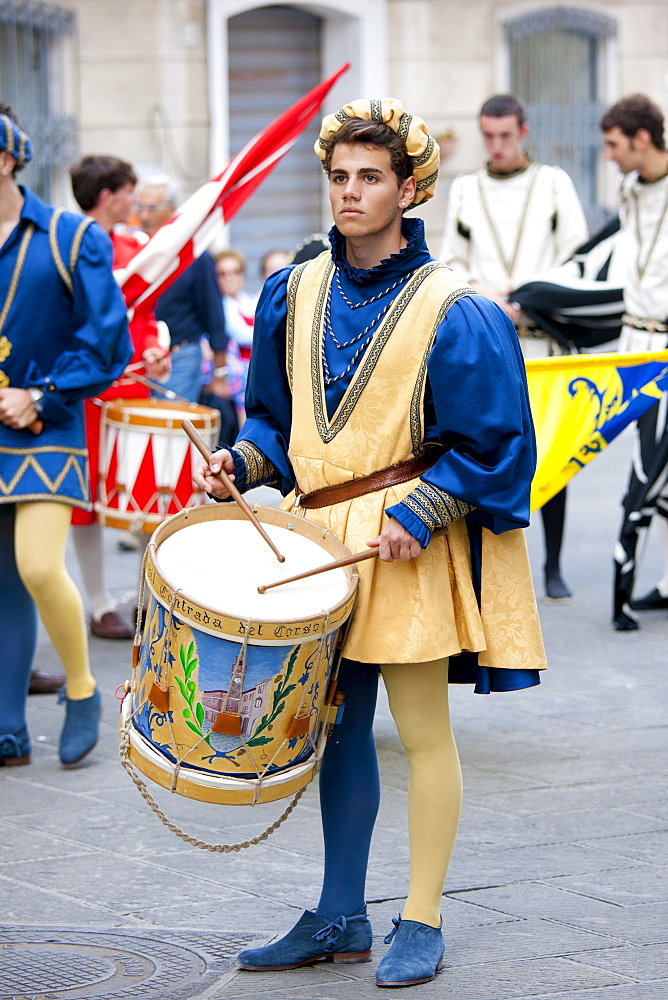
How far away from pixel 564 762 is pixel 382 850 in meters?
0.99

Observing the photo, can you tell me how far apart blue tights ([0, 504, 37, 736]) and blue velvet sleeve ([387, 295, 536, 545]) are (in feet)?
6.98

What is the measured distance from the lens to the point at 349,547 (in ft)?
10.7

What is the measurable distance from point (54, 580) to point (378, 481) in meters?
1.77

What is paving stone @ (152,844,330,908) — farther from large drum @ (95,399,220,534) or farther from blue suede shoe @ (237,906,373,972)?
large drum @ (95,399,220,534)

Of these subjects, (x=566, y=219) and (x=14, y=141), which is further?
(x=566, y=219)

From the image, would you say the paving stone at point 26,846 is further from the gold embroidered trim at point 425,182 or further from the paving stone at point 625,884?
the gold embroidered trim at point 425,182

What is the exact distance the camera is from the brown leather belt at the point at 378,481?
129 inches

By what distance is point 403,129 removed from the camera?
3.21m

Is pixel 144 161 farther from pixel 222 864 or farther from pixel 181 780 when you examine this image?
pixel 181 780

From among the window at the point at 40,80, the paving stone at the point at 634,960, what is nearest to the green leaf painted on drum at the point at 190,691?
the paving stone at the point at 634,960

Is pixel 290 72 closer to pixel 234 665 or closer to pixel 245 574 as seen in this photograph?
pixel 245 574

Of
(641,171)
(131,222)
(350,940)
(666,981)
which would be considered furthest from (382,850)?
(131,222)

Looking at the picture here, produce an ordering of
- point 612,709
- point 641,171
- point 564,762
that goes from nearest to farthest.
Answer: point 564,762
point 612,709
point 641,171

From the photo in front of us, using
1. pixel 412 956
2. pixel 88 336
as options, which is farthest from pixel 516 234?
pixel 412 956
